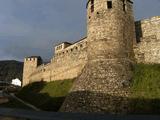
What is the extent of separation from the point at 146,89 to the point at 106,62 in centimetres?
442

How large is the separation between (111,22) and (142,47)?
3.98 m

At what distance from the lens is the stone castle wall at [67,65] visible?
34.5 meters

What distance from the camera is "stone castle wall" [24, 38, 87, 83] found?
34522 mm

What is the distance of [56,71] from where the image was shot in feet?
137

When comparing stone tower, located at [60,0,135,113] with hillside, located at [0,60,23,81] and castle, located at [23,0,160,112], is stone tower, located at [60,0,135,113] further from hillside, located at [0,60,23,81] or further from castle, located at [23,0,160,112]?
hillside, located at [0,60,23,81]

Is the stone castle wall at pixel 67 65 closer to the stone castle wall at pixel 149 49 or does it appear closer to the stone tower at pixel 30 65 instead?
the stone tower at pixel 30 65

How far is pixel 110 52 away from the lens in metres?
22.7

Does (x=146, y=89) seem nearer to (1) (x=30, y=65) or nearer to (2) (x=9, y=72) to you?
(1) (x=30, y=65)

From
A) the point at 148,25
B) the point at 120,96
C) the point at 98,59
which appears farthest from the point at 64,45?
the point at 120,96

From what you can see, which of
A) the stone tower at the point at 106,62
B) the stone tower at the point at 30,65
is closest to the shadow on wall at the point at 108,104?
the stone tower at the point at 106,62

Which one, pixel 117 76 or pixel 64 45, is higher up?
pixel 64 45

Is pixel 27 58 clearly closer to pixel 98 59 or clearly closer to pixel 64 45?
pixel 64 45

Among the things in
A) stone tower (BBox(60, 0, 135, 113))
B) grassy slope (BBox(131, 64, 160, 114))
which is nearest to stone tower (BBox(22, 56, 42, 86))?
stone tower (BBox(60, 0, 135, 113))

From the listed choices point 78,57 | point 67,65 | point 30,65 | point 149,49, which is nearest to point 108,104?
point 149,49
